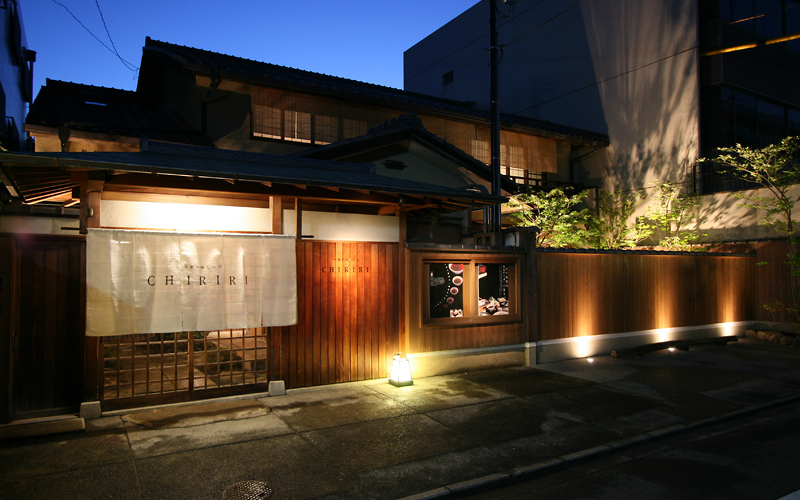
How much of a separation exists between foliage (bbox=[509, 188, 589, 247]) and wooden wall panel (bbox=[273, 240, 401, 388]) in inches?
296

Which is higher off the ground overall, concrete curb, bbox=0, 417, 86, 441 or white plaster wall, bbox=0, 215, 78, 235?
white plaster wall, bbox=0, 215, 78, 235

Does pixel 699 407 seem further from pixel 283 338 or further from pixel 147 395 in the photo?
pixel 147 395

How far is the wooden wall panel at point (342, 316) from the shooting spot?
819 cm

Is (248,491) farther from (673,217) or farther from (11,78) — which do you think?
(673,217)

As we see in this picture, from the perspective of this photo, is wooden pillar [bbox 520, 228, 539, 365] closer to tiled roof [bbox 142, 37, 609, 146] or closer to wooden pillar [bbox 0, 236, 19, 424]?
tiled roof [bbox 142, 37, 609, 146]

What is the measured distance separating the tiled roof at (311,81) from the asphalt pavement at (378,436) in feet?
31.3

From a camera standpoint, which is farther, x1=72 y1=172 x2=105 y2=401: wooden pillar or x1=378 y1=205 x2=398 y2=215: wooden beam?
x1=378 y1=205 x2=398 y2=215: wooden beam

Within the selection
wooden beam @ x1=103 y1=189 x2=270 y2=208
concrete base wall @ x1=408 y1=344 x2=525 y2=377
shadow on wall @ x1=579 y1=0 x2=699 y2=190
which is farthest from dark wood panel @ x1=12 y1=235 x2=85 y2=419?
shadow on wall @ x1=579 y1=0 x2=699 y2=190

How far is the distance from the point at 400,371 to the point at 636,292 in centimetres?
751

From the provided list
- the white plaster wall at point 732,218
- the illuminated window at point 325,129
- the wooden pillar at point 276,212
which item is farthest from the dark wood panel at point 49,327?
the white plaster wall at point 732,218

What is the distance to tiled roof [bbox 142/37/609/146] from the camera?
13.4 meters

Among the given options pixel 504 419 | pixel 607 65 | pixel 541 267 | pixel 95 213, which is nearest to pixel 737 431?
pixel 504 419

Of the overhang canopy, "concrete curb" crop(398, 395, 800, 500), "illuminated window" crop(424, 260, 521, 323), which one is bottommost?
"concrete curb" crop(398, 395, 800, 500)

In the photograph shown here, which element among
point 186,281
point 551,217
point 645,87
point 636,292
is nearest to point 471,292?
point 636,292
